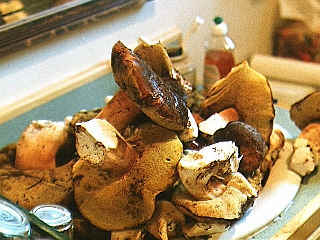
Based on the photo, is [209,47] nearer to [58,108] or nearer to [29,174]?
[58,108]

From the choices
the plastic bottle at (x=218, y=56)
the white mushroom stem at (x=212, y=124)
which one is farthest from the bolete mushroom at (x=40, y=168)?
the plastic bottle at (x=218, y=56)

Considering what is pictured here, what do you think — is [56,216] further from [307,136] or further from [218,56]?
[218,56]

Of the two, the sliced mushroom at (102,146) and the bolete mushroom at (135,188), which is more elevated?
the sliced mushroom at (102,146)

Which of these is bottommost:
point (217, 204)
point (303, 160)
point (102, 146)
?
point (303, 160)

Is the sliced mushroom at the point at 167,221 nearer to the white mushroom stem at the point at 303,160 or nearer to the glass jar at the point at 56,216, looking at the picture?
the glass jar at the point at 56,216

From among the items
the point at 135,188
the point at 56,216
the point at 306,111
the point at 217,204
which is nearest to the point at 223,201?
the point at 217,204

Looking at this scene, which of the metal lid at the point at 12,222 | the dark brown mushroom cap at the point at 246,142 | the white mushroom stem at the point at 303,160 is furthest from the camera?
the white mushroom stem at the point at 303,160
